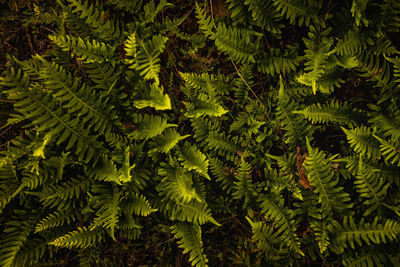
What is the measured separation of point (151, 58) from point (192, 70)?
90cm

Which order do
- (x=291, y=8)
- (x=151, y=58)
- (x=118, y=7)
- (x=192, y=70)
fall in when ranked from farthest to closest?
(x=192, y=70), (x=118, y=7), (x=291, y=8), (x=151, y=58)

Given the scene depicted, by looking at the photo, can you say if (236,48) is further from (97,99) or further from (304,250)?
(304,250)

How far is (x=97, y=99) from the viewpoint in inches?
124

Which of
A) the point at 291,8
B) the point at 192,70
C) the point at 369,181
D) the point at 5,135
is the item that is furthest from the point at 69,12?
the point at 369,181

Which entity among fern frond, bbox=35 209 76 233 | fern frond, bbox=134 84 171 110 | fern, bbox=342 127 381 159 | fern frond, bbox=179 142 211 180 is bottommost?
fern frond, bbox=35 209 76 233

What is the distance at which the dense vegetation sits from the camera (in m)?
2.93

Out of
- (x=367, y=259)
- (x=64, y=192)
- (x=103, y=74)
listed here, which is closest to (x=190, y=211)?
(x=64, y=192)

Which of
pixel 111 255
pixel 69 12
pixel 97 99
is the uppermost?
pixel 69 12

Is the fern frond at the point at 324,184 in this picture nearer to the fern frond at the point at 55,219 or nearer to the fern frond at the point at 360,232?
the fern frond at the point at 360,232

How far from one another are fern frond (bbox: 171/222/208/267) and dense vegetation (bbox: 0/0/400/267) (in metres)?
0.02

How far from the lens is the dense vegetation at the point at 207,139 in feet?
9.60

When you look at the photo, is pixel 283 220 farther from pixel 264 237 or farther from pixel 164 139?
pixel 164 139

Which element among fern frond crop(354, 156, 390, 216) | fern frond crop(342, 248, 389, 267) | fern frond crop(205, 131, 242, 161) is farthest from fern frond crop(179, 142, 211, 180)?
fern frond crop(342, 248, 389, 267)

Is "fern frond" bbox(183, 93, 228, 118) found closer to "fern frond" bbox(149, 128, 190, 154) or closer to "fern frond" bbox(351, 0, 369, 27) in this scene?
"fern frond" bbox(149, 128, 190, 154)
